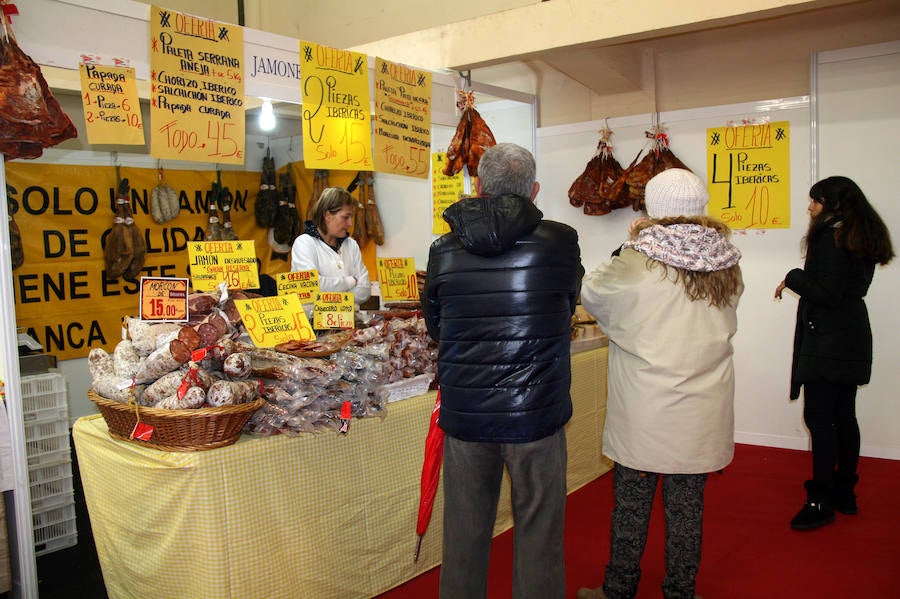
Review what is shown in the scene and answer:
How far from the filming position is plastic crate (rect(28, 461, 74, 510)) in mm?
3547

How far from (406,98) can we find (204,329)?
1.99m

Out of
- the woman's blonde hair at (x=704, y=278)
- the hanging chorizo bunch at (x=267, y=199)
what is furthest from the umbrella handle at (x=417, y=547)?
the hanging chorizo bunch at (x=267, y=199)

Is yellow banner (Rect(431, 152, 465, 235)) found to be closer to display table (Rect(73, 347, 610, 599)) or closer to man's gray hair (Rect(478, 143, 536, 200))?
display table (Rect(73, 347, 610, 599))

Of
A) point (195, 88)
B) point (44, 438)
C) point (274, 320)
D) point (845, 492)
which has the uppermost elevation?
point (195, 88)

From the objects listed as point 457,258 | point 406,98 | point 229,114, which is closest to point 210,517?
point 457,258

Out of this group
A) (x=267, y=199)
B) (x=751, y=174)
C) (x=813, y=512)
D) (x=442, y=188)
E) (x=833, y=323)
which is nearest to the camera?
(x=833, y=323)

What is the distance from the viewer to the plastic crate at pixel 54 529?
139 inches

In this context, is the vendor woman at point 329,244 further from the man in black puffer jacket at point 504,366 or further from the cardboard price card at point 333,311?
the man in black puffer jacket at point 504,366

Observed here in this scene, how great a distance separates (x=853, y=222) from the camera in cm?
326

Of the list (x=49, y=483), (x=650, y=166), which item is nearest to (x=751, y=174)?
(x=650, y=166)

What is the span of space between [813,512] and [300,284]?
2.70m

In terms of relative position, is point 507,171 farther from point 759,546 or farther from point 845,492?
point 845,492

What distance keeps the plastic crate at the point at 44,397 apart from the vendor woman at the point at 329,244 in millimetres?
1335

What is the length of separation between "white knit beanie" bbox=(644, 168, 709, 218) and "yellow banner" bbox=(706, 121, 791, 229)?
266cm
